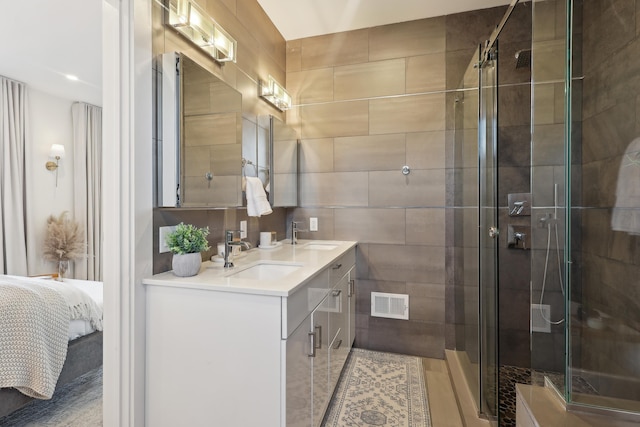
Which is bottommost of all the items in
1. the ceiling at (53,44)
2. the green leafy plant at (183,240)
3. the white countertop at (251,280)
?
the white countertop at (251,280)

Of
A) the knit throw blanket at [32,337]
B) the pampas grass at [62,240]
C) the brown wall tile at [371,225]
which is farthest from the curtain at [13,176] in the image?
the brown wall tile at [371,225]

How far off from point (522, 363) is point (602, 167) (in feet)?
4.63

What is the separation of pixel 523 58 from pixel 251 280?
2233mm

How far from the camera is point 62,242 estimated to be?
342cm

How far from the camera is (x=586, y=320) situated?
119 cm

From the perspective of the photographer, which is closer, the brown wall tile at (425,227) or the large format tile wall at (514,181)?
the large format tile wall at (514,181)

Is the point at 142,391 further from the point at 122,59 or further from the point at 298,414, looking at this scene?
the point at 122,59

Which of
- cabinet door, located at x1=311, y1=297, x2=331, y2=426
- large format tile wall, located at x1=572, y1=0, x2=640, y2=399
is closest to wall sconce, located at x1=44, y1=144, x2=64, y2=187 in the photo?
cabinet door, located at x1=311, y1=297, x2=331, y2=426

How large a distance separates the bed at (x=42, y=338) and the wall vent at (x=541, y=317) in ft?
7.74

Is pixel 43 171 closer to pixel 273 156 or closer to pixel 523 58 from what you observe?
pixel 273 156

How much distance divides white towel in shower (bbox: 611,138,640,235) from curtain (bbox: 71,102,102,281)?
492cm

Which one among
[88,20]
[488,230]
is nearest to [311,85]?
[88,20]

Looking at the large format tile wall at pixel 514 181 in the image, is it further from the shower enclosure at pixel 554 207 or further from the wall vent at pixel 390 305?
the wall vent at pixel 390 305

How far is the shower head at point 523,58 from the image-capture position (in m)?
1.97
